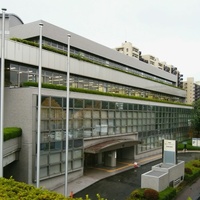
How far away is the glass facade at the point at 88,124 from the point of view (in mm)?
21484

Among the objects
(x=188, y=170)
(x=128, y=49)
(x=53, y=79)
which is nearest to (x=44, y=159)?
(x=53, y=79)

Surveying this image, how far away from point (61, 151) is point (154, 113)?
68.7 ft

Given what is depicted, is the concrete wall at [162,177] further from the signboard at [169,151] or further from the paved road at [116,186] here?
the paved road at [116,186]

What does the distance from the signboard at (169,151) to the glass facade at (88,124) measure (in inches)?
270

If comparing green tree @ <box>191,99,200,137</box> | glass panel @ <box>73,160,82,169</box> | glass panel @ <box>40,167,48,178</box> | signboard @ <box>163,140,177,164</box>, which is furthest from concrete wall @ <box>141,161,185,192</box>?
green tree @ <box>191,99,200,137</box>

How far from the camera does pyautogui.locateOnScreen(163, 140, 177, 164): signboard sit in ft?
81.4

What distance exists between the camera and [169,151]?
25.4 m

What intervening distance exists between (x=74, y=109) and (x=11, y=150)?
7.88 m

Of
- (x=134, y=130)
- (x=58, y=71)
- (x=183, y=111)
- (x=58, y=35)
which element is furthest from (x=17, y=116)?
(x=183, y=111)

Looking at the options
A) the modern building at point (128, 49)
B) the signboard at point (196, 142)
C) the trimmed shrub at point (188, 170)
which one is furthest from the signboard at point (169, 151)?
the modern building at point (128, 49)

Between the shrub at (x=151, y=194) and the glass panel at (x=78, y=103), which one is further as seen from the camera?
the glass panel at (x=78, y=103)

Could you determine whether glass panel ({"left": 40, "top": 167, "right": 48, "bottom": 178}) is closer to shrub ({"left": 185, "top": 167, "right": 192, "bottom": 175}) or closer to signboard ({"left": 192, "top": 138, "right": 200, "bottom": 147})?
shrub ({"left": 185, "top": 167, "right": 192, "bottom": 175})

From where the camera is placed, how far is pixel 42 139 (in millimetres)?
20812

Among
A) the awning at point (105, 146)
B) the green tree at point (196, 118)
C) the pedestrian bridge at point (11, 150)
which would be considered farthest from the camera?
the green tree at point (196, 118)
